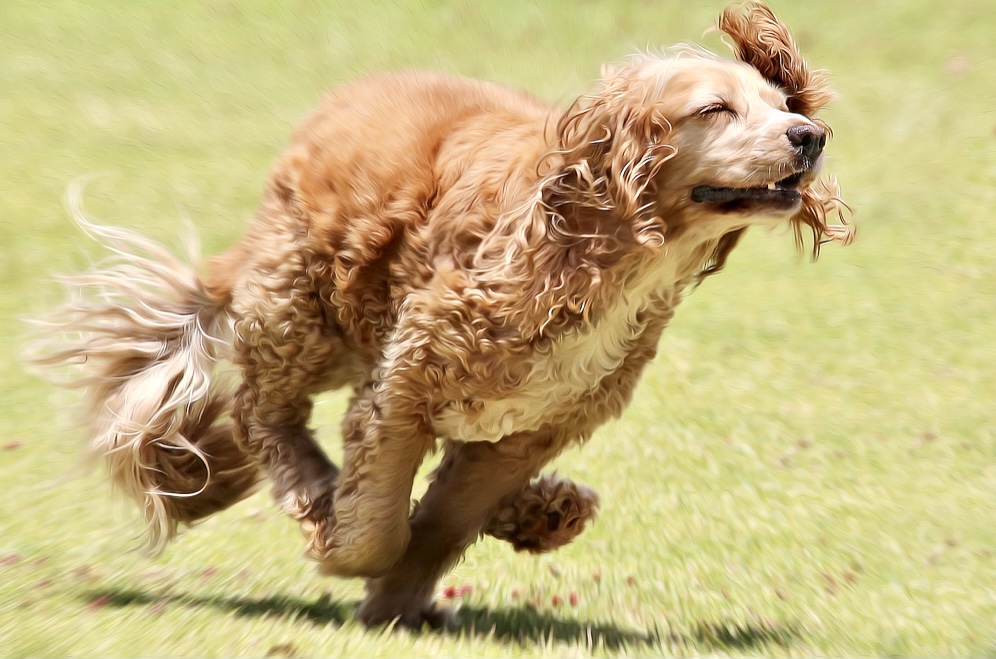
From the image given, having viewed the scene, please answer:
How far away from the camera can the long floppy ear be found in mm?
4129

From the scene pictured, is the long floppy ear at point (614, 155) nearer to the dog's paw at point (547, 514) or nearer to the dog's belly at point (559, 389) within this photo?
the dog's belly at point (559, 389)

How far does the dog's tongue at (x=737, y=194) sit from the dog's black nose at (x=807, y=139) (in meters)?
0.14

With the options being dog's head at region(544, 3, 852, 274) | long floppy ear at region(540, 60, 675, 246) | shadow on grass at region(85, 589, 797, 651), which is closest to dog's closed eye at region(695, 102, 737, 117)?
dog's head at region(544, 3, 852, 274)

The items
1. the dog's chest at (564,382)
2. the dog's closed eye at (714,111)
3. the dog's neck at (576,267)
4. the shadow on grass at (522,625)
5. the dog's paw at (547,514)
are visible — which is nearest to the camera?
the dog's closed eye at (714,111)

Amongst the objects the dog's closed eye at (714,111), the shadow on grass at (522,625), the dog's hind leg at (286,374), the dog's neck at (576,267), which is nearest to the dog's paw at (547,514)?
the shadow on grass at (522,625)

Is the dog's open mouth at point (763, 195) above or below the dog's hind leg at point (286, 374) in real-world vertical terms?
above

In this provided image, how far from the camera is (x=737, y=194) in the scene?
4105mm

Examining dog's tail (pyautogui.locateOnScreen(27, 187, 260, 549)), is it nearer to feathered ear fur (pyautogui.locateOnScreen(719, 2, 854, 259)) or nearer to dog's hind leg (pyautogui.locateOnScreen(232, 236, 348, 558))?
dog's hind leg (pyautogui.locateOnScreen(232, 236, 348, 558))

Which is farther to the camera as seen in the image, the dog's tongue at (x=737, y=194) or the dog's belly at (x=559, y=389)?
the dog's belly at (x=559, y=389)

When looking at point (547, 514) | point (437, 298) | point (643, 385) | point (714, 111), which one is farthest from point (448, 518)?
point (643, 385)

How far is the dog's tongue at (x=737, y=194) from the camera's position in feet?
13.4

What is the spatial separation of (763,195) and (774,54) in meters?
0.72

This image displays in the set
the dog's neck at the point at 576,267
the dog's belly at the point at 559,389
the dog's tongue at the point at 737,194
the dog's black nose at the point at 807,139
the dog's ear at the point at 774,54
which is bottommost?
the dog's belly at the point at 559,389

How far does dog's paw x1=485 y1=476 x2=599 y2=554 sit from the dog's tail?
118cm
